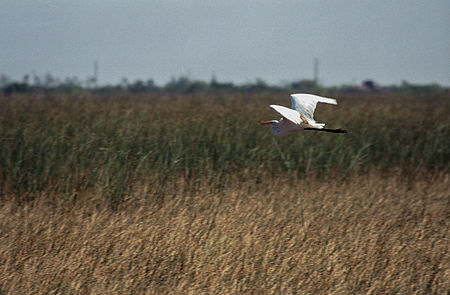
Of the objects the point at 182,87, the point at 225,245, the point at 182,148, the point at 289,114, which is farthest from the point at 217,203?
the point at 182,87

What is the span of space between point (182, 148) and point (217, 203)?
4.44ft

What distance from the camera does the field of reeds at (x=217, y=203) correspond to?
3197mm

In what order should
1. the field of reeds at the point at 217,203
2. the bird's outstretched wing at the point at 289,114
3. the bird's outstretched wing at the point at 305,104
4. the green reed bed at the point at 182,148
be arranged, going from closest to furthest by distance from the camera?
the bird's outstretched wing at the point at 289,114, the field of reeds at the point at 217,203, the bird's outstretched wing at the point at 305,104, the green reed bed at the point at 182,148

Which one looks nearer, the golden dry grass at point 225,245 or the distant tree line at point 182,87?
the golden dry grass at point 225,245

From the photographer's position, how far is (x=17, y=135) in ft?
17.5

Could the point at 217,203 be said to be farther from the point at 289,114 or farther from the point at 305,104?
the point at 289,114

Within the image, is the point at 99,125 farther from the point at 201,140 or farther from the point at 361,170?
the point at 361,170

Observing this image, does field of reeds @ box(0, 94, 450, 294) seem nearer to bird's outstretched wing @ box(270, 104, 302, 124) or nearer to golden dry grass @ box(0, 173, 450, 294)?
golden dry grass @ box(0, 173, 450, 294)

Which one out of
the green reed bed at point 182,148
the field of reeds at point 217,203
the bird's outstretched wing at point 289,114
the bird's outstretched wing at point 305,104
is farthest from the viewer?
the green reed bed at point 182,148

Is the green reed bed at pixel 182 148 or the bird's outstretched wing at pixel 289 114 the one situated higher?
the bird's outstretched wing at pixel 289 114

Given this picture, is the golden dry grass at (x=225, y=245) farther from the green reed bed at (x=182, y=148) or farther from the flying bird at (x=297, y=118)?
the flying bird at (x=297, y=118)

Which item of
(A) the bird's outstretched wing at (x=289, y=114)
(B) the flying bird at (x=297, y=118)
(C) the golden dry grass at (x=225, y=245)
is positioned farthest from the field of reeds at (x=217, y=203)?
(A) the bird's outstretched wing at (x=289, y=114)

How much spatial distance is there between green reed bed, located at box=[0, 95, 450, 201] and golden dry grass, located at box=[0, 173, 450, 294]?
36 cm

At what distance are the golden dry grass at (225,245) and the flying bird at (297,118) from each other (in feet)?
2.70
